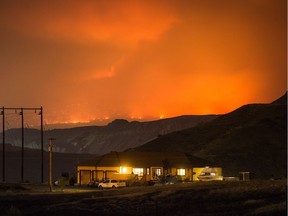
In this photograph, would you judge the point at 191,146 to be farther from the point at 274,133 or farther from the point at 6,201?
the point at 6,201

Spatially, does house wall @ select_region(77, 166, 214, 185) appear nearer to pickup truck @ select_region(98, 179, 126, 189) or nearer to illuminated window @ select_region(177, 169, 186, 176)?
illuminated window @ select_region(177, 169, 186, 176)

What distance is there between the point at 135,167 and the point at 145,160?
3.71m

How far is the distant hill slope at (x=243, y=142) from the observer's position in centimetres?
13662

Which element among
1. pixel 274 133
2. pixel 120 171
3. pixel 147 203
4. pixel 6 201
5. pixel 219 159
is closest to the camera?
pixel 147 203

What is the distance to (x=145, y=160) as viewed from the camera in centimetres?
10056

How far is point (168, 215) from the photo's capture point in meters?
45.6

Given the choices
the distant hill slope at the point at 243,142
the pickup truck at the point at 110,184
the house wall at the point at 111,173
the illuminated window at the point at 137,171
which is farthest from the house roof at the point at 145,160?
the distant hill slope at the point at 243,142

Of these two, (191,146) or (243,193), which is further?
(191,146)

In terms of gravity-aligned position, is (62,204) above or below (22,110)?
below

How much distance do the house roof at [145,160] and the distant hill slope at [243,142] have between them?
24.0 m

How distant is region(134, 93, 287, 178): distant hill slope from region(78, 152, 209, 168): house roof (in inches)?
945

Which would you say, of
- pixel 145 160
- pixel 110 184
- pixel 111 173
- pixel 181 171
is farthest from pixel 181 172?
pixel 110 184

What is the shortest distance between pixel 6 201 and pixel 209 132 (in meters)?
121

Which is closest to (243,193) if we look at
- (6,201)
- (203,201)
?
(203,201)
